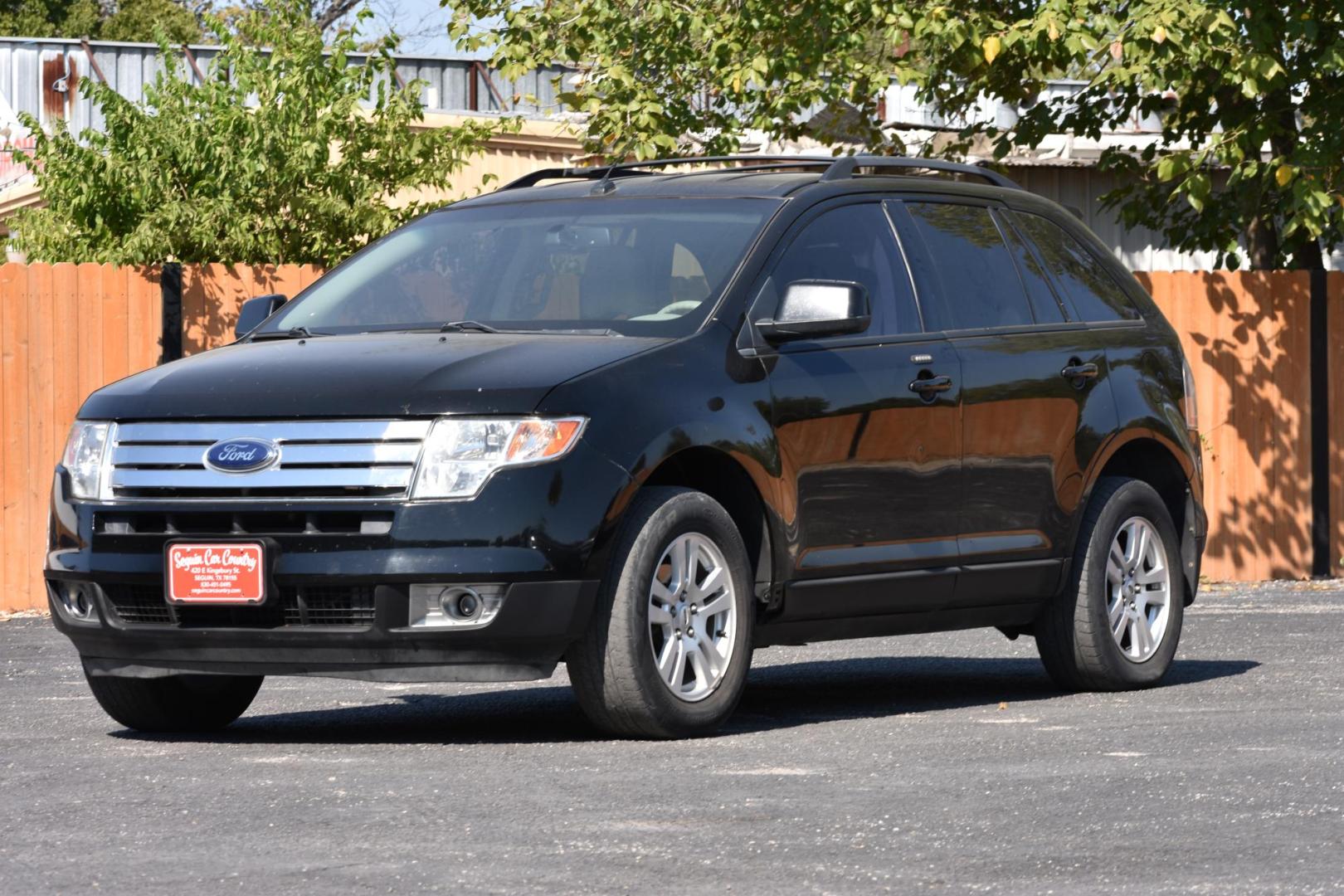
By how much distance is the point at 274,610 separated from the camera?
7.35 meters

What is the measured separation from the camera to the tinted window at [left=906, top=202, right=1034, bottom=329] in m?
9.00

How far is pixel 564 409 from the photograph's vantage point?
7230mm

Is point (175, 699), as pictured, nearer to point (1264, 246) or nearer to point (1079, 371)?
point (1079, 371)

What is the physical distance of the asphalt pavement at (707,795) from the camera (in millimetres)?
5379

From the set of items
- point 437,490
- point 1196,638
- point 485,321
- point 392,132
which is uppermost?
point 392,132

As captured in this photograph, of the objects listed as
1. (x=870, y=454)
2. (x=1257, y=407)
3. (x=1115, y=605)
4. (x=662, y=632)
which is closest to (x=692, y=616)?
(x=662, y=632)

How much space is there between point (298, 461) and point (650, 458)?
40.2 inches

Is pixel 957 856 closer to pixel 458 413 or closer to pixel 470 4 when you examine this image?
pixel 458 413

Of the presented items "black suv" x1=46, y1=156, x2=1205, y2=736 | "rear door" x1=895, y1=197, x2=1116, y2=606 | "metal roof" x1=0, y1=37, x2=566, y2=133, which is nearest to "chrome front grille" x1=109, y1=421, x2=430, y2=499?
"black suv" x1=46, y1=156, x2=1205, y2=736

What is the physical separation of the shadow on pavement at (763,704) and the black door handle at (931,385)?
3.62 feet

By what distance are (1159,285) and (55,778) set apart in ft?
31.8

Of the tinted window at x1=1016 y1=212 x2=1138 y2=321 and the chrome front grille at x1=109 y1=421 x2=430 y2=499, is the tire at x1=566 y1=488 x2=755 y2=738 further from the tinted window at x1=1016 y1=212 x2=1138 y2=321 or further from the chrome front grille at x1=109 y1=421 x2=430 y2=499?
the tinted window at x1=1016 y1=212 x2=1138 y2=321

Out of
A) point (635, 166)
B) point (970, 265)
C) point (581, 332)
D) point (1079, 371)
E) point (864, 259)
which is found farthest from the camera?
point (635, 166)

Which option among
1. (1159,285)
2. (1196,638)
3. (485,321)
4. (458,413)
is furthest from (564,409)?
(1159,285)
